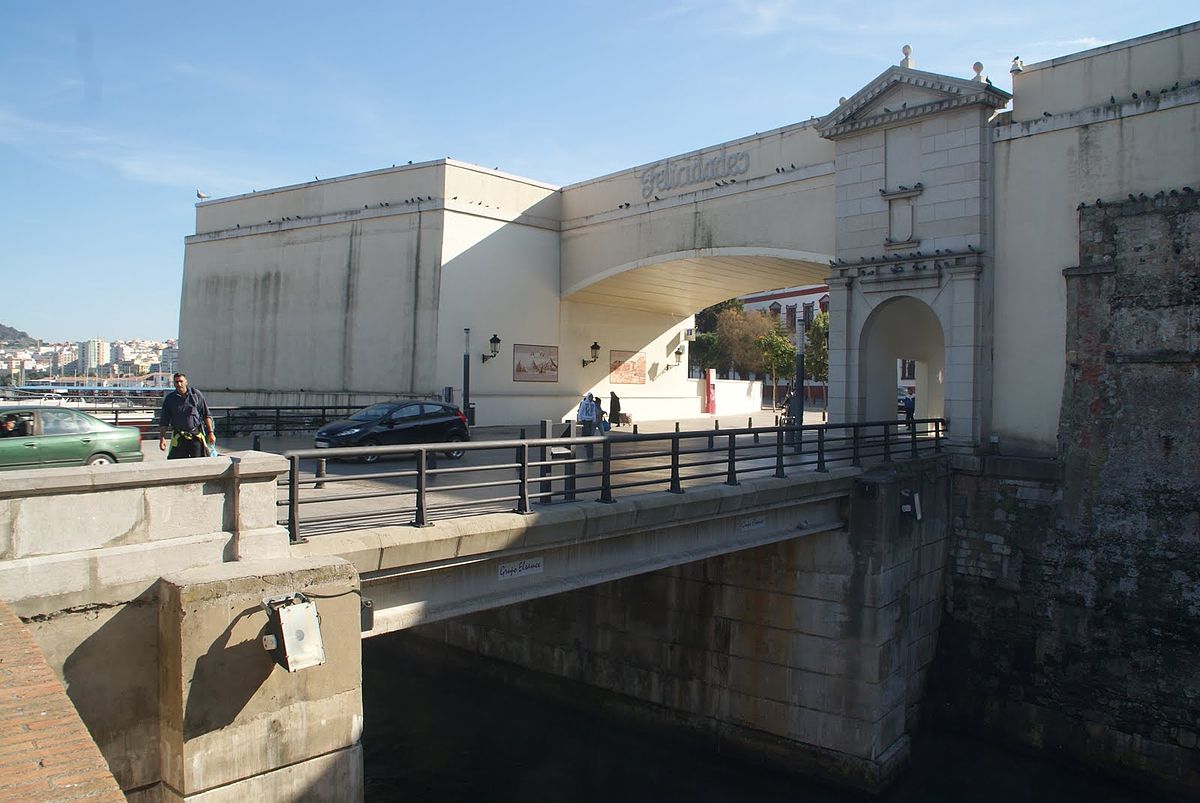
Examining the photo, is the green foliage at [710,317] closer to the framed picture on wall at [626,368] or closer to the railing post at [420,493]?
the framed picture on wall at [626,368]

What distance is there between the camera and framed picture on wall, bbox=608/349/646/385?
3044 centimetres

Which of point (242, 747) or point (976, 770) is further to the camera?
point (976, 770)

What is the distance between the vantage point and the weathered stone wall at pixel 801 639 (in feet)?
45.9

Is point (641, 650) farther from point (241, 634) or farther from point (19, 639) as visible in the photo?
point (19, 639)

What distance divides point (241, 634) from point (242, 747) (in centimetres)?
80

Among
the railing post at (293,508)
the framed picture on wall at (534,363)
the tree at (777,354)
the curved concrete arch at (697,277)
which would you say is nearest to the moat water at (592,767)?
the railing post at (293,508)

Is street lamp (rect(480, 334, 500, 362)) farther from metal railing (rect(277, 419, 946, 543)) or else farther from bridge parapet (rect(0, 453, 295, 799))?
bridge parapet (rect(0, 453, 295, 799))

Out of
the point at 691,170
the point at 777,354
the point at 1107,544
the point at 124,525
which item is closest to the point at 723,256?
the point at 691,170

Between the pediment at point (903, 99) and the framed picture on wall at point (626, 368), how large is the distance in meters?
12.5

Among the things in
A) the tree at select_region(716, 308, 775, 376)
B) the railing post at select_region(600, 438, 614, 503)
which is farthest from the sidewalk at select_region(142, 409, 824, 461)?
the tree at select_region(716, 308, 775, 376)

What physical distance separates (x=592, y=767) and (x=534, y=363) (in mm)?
14891

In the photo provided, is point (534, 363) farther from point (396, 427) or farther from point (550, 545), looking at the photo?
point (550, 545)

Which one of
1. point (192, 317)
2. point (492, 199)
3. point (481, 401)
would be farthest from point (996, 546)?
point (192, 317)

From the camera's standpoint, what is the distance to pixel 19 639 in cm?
491
